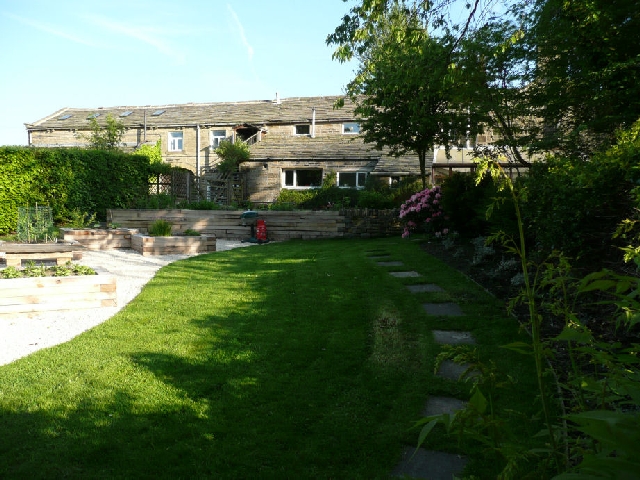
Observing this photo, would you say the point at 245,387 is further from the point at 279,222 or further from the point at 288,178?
the point at 288,178

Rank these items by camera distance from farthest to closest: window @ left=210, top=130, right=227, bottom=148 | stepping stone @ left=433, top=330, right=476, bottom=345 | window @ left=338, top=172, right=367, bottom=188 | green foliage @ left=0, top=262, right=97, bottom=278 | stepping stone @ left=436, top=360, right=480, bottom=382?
1. window @ left=210, top=130, right=227, bottom=148
2. window @ left=338, top=172, right=367, bottom=188
3. green foliage @ left=0, top=262, right=97, bottom=278
4. stepping stone @ left=433, top=330, right=476, bottom=345
5. stepping stone @ left=436, top=360, right=480, bottom=382

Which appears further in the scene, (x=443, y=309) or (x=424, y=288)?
(x=424, y=288)

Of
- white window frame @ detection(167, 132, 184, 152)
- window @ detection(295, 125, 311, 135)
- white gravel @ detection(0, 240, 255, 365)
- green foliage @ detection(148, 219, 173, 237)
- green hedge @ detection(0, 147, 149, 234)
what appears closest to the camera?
white gravel @ detection(0, 240, 255, 365)

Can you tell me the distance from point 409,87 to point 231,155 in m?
20.6

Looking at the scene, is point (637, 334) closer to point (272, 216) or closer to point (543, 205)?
point (543, 205)

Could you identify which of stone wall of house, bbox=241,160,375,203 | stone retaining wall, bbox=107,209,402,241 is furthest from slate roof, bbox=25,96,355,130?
stone retaining wall, bbox=107,209,402,241

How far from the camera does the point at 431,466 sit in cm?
300

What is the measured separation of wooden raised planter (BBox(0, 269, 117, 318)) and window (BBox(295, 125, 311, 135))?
2720 cm

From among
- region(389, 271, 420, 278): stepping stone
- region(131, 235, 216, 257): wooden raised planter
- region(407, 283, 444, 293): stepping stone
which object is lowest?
region(407, 283, 444, 293): stepping stone

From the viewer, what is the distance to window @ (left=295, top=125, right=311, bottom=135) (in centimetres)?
3334

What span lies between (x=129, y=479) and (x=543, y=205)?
15.1 feet

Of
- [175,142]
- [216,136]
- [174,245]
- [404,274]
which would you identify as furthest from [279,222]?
[175,142]

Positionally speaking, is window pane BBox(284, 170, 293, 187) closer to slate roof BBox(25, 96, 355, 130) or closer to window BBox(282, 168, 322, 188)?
window BBox(282, 168, 322, 188)

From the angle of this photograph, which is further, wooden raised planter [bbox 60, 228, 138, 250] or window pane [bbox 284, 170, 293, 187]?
window pane [bbox 284, 170, 293, 187]
